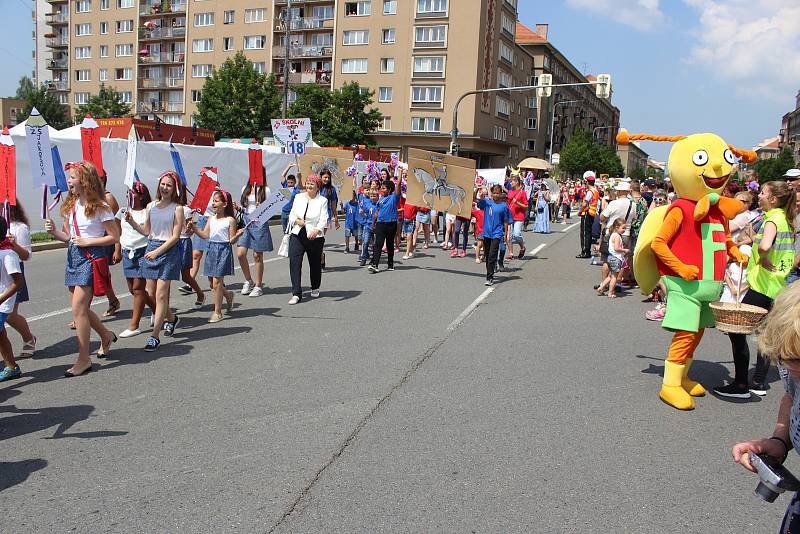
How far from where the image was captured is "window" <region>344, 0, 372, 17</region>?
5679cm

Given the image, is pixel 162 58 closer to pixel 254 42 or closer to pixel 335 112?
pixel 254 42

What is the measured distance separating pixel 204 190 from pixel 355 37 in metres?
52.8

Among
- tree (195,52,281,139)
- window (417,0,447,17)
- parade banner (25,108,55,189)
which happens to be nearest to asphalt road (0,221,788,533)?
parade banner (25,108,55,189)

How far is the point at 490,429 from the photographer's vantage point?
4578 millimetres

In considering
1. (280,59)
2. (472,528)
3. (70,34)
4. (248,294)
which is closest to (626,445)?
(472,528)

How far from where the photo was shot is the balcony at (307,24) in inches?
2336

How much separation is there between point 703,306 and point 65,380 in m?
5.44

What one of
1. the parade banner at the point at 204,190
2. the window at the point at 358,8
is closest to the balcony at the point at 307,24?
the window at the point at 358,8

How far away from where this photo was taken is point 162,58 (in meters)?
67.6

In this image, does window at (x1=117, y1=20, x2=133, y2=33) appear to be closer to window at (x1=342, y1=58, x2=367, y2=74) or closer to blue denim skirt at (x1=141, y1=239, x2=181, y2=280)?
window at (x1=342, y1=58, x2=367, y2=74)

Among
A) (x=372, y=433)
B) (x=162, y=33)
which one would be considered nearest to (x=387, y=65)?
(x=162, y=33)

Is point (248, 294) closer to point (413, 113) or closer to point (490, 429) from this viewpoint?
point (490, 429)

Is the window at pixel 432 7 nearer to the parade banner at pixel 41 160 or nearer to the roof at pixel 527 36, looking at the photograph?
the roof at pixel 527 36

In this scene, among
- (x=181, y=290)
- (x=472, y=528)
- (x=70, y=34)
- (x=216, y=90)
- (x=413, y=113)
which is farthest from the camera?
(x=70, y=34)
